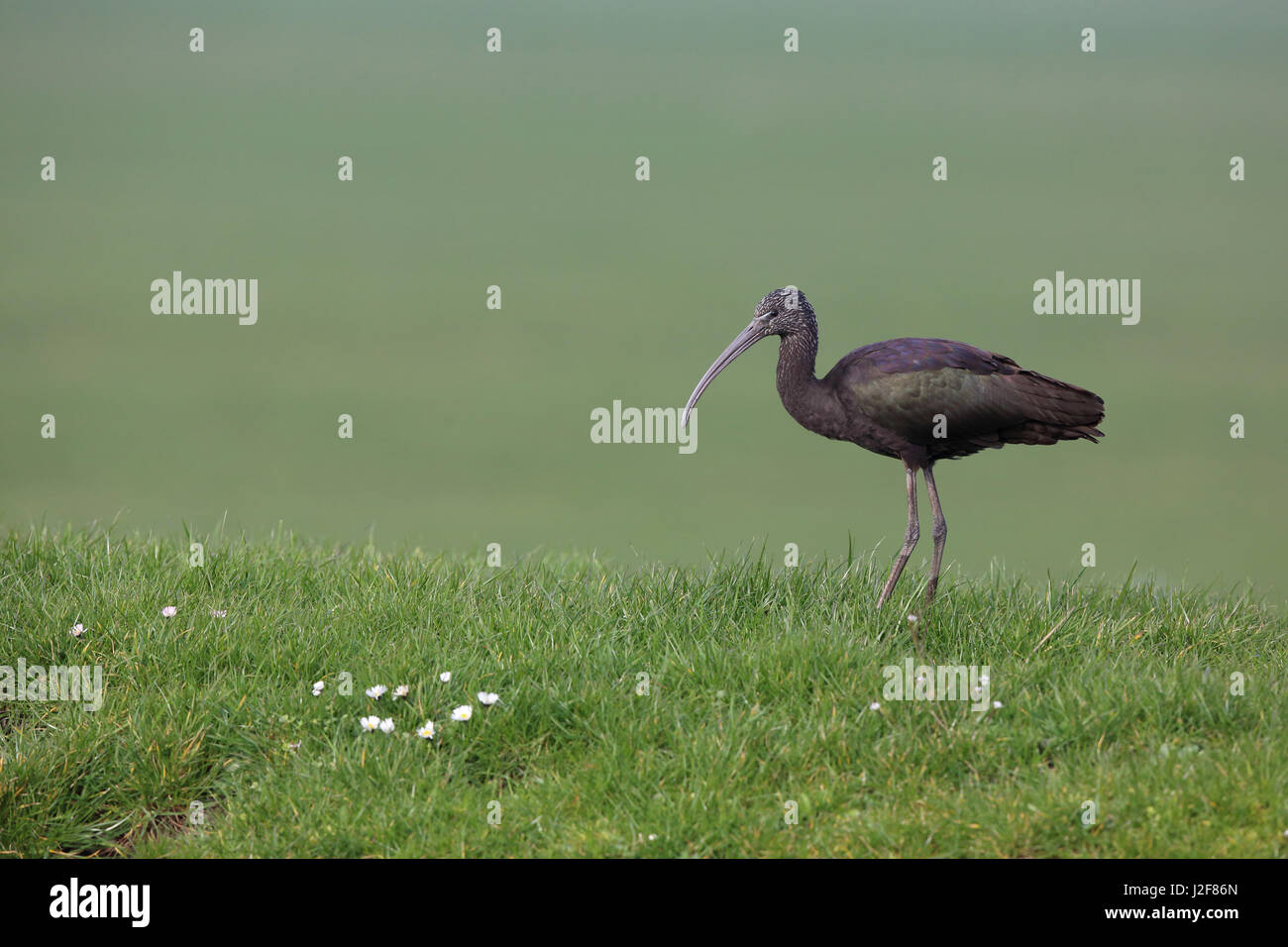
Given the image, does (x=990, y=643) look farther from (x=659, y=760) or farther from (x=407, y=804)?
(x=407, y=804)

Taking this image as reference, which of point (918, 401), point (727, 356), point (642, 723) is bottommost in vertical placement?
point (642, 723)

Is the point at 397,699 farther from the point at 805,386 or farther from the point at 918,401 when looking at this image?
the point at 918,401

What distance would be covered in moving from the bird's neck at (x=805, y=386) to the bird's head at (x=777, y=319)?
57 millimetres

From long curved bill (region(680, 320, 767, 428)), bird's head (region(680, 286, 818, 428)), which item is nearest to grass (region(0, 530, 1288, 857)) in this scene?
long curved bill (region(680, 320, 767, 428))

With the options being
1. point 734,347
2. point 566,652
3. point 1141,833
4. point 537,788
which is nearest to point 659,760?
point 537,788

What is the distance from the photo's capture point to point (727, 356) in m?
7.53

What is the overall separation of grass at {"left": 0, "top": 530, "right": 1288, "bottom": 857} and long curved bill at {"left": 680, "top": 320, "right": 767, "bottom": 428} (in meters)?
1.08

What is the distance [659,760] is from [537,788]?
59 cm

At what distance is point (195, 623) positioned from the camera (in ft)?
23.0

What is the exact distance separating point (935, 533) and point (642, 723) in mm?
2520
